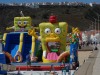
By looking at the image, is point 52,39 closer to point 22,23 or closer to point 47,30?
point 47,30

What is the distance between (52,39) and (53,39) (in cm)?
6

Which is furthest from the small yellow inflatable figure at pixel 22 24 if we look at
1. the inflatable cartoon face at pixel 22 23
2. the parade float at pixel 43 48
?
the parade float at pixel 43 48

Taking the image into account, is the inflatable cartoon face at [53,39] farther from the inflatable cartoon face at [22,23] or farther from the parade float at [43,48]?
the inflatable cartoon face at [22,23]

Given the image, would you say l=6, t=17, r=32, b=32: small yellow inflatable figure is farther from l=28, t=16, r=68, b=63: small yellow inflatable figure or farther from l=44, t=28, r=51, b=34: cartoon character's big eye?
l=44, t=28, r=51, b=34: cartoon character's big eye

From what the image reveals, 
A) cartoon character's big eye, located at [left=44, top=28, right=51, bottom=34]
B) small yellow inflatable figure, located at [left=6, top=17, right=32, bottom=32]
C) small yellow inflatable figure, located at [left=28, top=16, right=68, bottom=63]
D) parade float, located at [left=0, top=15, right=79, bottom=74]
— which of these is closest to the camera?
parade float, located at [left=0, top=15, right=79, bottom=74]

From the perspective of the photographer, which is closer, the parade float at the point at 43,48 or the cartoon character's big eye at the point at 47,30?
the parade float at the point at 43,48

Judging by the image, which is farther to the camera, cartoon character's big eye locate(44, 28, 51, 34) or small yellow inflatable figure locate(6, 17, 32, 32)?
small yellow inflatable figure locate(6, 17, 32, 32)

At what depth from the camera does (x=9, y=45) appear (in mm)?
32156

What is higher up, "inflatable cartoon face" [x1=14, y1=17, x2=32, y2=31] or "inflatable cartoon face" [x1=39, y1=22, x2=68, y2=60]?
"inflatable cartoon face" [x1=14, y1=17, x2=32, y2=31]

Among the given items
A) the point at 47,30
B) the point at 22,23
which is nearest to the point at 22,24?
the point at 22,23

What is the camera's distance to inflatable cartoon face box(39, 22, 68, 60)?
96.1ft

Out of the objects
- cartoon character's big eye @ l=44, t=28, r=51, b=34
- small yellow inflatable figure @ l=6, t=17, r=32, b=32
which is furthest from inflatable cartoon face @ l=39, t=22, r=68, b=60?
small yellow inflatable figure @ l=6, t=17, r=32, b=32

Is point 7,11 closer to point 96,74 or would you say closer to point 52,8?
point 52,8

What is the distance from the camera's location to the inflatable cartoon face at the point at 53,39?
29281mm
